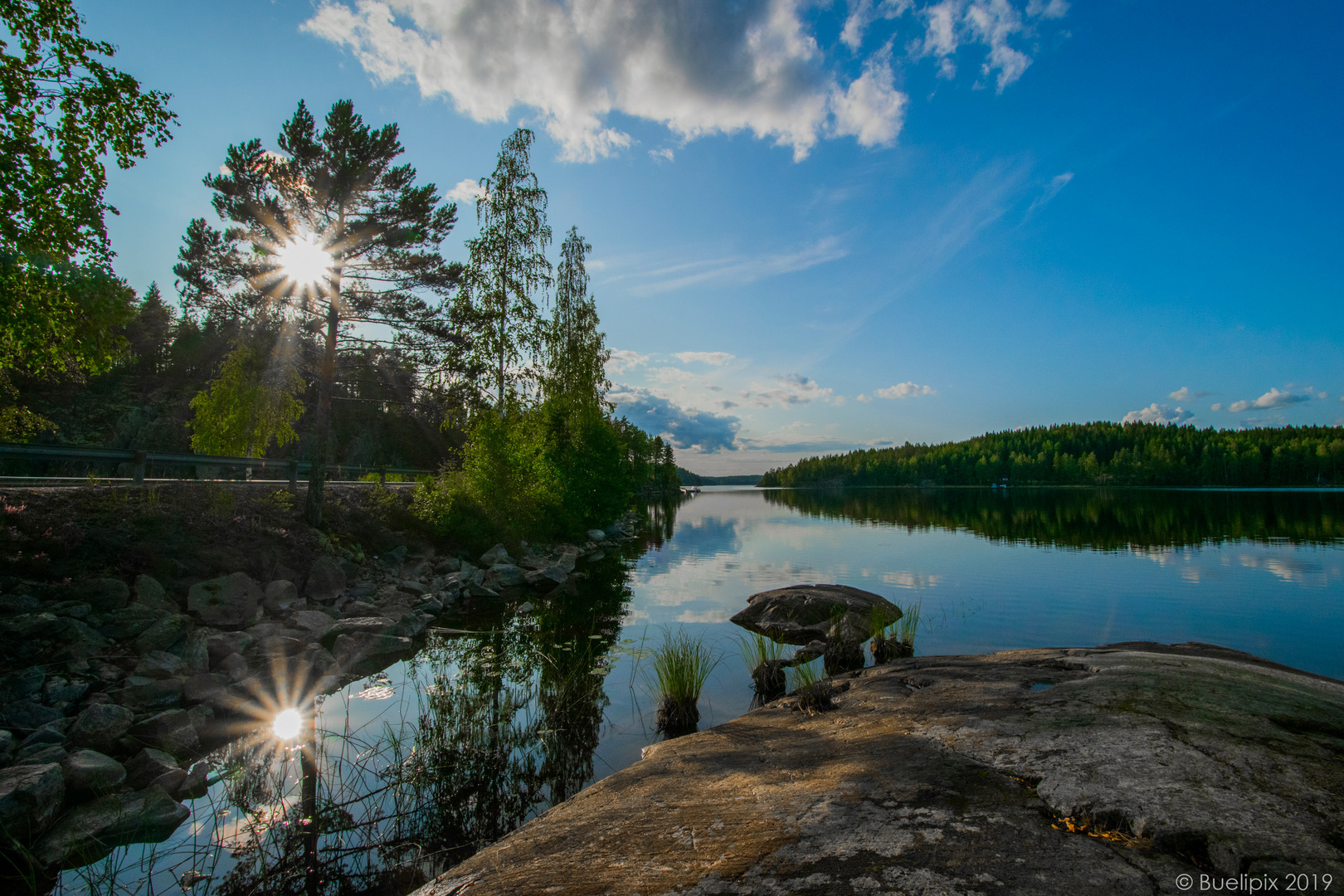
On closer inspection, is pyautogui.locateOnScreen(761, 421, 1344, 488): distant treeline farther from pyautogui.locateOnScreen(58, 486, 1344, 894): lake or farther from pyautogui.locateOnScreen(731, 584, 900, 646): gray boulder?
pyautogui.locateOnScreen(731, 584, 900, 646): gray boulder

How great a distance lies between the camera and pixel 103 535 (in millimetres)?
11430

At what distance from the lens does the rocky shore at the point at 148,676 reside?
551 centimetres

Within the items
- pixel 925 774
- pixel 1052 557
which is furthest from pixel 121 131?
pixel 1052 557

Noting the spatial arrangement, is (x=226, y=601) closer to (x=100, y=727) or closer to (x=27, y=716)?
(x=27, y=716)

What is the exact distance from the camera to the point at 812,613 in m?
14.2

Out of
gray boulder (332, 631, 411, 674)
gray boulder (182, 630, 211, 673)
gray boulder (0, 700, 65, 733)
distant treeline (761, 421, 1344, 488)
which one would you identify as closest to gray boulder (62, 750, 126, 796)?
gray boulder (0, 700, 65, 733)

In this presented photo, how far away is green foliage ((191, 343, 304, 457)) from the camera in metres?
20.8

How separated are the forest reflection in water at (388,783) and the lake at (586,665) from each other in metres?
0.03

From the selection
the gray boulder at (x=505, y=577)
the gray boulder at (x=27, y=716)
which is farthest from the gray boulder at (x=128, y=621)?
the gray boulder at (x=505, y=577)

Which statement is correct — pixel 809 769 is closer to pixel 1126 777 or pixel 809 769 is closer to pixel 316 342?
pixel 1126 777

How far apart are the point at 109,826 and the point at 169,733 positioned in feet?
6.54

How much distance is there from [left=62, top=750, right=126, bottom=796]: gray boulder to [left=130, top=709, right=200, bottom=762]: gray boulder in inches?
29.6

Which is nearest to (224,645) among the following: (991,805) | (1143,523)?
(991,805)

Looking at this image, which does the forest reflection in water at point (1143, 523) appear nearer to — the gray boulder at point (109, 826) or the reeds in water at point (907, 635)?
the reeds in water at point (907, 635)
